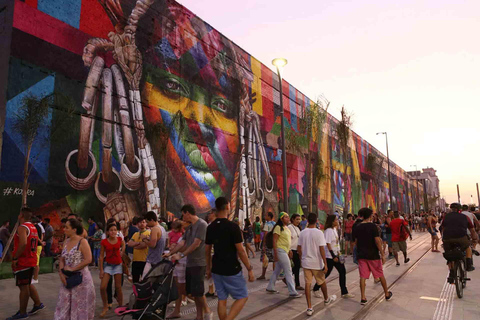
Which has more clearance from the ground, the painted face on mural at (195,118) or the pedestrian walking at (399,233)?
the painted face on mural at (195,118)

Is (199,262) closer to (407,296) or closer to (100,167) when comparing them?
(407,296)

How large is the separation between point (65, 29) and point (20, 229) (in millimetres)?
10904

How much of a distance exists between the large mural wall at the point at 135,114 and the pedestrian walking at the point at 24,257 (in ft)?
21.1

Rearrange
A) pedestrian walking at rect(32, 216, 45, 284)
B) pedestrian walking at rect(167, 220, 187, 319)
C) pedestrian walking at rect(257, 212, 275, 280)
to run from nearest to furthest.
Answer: pedestrian walking at rect(167, 220, 187, 319) → pedestrian walking at rect(32, 216, 45, 284) → pedestrian walking at rect(257, 212, 275, 280)

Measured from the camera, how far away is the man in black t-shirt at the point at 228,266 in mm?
4988

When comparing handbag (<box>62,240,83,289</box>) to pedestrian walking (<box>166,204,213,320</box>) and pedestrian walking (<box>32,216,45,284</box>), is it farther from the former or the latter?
pedestrian walking (<box>32,216,45,284</box>)

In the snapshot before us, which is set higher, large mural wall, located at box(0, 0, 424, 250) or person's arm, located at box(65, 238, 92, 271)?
large mural wall, located at box(0, 0, 424, 250)

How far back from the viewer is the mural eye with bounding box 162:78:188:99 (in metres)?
19.4

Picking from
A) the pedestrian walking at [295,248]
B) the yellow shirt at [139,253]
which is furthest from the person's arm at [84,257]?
the pedestrian walking at [295,248]

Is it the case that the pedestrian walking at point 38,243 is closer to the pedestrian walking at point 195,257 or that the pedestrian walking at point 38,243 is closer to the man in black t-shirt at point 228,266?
the pedestrian walking at point 195,257

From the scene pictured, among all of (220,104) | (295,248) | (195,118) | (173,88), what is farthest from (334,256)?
(220,104)

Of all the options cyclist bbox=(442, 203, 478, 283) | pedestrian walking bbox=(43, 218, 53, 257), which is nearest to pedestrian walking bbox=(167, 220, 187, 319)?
cyclist bbox=(442, 203, 478, 283)

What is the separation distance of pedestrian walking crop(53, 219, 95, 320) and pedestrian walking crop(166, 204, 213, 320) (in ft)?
4.37

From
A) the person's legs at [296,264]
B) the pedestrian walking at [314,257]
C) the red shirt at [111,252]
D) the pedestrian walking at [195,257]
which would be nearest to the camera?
the pedestrian walking at [195,257]
